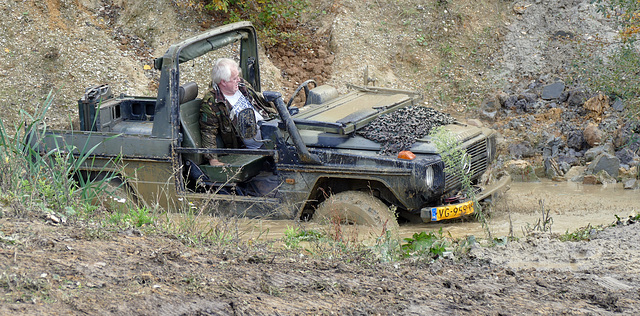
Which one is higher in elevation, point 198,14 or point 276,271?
point 198,14

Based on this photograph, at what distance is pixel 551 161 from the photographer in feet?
29.2

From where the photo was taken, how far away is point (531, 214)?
684cm

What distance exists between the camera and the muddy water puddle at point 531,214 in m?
5.81

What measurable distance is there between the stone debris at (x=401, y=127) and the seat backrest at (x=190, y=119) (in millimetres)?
1609

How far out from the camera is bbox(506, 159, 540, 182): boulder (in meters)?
8.75

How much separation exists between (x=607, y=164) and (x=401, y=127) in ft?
12.0

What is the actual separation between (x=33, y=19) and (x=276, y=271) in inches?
392

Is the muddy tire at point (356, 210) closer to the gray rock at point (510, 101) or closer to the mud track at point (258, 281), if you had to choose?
the mud track at point (258, 281)

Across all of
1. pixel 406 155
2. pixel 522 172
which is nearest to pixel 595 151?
pixel 522 172

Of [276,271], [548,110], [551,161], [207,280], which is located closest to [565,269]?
[276,271]

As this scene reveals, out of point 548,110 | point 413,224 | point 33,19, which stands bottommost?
point 413,224

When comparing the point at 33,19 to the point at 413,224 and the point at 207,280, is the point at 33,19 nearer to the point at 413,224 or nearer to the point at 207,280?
the point at 413,224

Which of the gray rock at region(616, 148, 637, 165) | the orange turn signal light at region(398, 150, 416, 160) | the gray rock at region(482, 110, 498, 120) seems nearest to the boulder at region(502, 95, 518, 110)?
the gray rock at region(482, 110, 498, 120)

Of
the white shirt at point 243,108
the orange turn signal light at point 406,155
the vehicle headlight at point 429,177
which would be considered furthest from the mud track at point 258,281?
the white shirt at point 243,108
